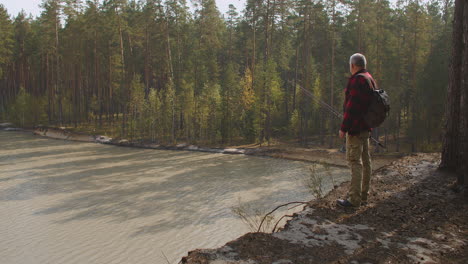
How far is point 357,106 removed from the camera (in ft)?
14.1

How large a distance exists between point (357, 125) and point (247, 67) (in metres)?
30.1

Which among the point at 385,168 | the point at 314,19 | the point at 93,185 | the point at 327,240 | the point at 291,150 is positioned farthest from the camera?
the point at 314,19

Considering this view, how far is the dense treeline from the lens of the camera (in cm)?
2495

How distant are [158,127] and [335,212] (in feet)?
94.1

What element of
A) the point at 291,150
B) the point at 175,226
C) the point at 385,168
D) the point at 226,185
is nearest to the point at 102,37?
the point at 291,150

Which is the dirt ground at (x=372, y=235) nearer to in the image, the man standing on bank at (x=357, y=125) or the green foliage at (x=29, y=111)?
the man standing on bank at (x=357, y=125)

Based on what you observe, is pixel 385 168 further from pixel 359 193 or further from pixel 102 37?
pixel 102 37

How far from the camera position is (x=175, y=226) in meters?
9.91

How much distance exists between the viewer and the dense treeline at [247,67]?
24953 millimetres

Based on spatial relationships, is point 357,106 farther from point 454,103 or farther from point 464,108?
point 454,103

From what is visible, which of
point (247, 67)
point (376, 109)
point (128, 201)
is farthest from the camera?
point (247, 67)

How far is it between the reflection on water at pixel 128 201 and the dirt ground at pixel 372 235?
473 centimetres

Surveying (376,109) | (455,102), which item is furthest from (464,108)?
(376,109)

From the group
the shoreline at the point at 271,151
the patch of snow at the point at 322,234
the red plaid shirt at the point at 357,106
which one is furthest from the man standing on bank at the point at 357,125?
the shoreline at the point at 271,151
